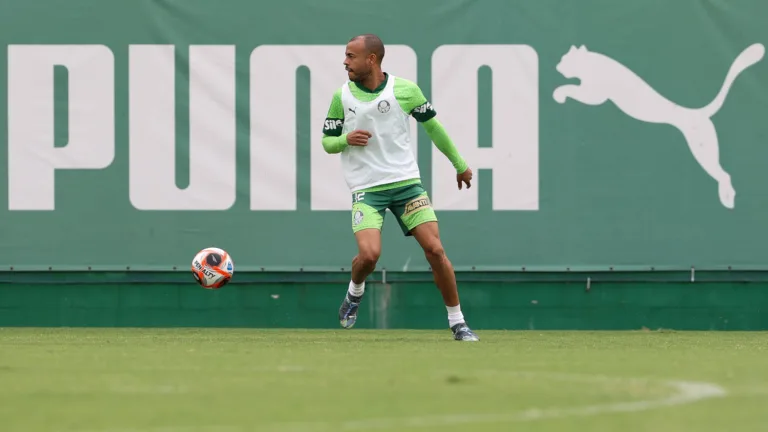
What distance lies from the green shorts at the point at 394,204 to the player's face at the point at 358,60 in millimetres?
824

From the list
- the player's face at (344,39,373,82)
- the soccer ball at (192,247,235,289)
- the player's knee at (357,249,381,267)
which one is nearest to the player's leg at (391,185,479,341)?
the player's knee at (357,249,381,267)

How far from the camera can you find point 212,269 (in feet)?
36.7

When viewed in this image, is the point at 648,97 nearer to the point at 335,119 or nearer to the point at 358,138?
the point at 335,119

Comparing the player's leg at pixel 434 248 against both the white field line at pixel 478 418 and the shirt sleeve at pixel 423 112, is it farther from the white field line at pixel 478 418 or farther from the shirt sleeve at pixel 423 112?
the white field line at pixel 478 418

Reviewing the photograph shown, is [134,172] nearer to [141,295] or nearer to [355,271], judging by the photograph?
[141,295]

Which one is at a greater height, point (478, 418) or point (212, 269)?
point (212, 269)

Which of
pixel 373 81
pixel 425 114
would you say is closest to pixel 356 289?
pixel 425 114

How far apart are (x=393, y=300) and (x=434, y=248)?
3.12 meters

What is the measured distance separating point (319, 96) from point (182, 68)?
123cm

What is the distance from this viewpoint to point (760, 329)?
12.6 meters

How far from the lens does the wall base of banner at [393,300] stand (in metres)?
12.5

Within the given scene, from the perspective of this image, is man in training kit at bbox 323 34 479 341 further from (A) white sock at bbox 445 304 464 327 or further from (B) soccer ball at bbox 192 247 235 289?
(B) soccer ball at bbox 192 247 235 289

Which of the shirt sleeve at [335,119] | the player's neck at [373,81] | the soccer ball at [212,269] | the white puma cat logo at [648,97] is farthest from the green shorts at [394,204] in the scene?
the white puma cat logo at [648,97]

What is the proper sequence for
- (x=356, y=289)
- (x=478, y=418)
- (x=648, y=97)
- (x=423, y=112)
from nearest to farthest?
(x=478, y=418)
(x=423, y=112)
(x=356, y=289)
(x=648, y=97)
